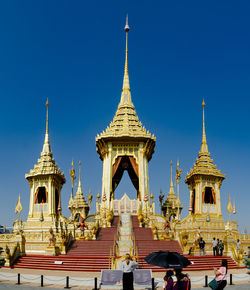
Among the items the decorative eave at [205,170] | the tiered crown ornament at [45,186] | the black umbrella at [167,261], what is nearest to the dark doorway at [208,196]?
the decorative eave at [205,170]

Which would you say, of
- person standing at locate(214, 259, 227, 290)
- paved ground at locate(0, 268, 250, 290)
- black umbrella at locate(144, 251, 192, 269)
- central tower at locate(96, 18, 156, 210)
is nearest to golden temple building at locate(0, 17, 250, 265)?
central tower at locate(96, 18, 156, 210)

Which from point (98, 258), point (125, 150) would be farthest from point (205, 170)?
point (98, 258)

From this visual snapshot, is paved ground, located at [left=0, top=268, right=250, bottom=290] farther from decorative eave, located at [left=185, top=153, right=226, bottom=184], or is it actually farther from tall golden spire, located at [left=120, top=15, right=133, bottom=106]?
tall golden spire, located at [left=120, top=15, right=133, bottom=106]

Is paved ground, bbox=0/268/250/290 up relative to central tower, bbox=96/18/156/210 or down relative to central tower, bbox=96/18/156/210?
down

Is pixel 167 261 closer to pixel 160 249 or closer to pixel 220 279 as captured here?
pixel 220 279

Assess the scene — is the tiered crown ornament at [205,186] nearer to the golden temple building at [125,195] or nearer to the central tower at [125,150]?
the golden temple building at [125,195]

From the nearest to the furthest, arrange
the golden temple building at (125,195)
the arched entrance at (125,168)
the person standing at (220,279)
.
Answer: the person standing at (220,279), the golden temple building at (125,195), the arched entrance at (125,168)

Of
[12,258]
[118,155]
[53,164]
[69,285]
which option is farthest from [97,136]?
[69,285]

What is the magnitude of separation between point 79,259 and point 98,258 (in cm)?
121

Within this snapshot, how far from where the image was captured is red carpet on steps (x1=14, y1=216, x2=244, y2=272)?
2338 cm

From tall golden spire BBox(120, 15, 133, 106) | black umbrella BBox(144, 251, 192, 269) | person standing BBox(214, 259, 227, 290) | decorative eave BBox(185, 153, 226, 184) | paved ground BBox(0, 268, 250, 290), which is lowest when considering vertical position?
paved ground BBox(0, 268, 250, 290)

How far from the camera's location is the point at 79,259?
24500 millimetres

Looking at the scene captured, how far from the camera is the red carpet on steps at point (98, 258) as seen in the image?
76.7 ft

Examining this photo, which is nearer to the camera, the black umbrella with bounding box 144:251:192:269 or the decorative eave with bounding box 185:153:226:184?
the black umbrella with bounding box 144:251:192:269
